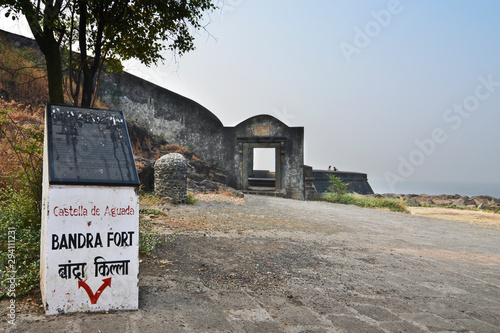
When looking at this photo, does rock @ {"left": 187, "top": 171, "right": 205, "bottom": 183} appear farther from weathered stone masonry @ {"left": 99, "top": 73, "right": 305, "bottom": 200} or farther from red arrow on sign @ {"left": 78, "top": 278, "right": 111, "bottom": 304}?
red arrow on sign @ {"left": 78, "top": 278, "right": 111, "bottom": 304}

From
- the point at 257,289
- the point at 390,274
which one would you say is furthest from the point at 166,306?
the point at 390,274

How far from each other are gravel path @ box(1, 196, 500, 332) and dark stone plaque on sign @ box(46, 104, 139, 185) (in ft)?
3.53

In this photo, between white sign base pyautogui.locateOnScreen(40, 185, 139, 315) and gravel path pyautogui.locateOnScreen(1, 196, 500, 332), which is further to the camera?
gravel path pyautogui.locateOnScreen(1, 196, 500, 332)

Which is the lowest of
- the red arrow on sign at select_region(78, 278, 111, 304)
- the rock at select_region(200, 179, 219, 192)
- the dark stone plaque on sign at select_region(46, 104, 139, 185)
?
the red arrow on sign at select_region(78, 278, 111, 304)

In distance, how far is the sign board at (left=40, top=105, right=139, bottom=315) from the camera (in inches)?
106

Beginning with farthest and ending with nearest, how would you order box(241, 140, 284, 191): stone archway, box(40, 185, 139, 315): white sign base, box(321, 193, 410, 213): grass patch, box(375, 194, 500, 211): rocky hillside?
box(375, 194, 500, 211): rocky hillside < box(241, 140, 284, 191): stone archway < box(321, 193, 410, 213): grass patch < box(40, 185, 139, 315): white sign base

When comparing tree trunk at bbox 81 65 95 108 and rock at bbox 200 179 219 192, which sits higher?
tree trunk at bbox 81 65 95 108

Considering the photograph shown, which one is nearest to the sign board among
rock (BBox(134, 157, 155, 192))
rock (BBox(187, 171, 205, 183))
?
rock (BBox(134, 157, 155, 192))

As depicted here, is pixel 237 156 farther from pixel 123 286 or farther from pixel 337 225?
pixel 123 286

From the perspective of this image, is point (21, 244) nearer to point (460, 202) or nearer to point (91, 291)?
point (91, 291)

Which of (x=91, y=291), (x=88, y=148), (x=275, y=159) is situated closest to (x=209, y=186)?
(x=275, y=159)

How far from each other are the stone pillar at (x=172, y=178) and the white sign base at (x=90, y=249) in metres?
7.50

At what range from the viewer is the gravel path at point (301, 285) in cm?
282

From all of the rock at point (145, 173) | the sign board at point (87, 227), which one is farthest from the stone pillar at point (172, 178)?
the sign board at point (87, 227)
